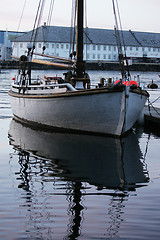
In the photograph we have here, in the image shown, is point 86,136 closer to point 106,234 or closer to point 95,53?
point 106,234

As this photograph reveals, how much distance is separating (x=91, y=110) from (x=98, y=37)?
425 ft

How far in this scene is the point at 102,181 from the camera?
11883mm

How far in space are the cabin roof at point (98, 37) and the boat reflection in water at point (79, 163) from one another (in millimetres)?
118327

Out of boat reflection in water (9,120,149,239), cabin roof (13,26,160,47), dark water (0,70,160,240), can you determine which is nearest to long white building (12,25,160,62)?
cabin roof (13,26,160,47)

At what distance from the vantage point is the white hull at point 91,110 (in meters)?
17.8

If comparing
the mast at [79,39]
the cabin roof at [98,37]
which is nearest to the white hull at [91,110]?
the mast at [79,39]

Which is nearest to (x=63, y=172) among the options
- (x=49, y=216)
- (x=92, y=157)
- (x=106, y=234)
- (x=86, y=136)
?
(x=92, y=157)

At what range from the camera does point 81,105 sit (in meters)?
18.2

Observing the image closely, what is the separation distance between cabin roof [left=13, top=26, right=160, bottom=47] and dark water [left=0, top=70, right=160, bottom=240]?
120 meters

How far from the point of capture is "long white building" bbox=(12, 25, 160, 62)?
459 feet

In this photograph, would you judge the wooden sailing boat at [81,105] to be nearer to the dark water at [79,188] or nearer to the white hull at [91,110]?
the white hull at [91,110]

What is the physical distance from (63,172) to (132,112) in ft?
22.9

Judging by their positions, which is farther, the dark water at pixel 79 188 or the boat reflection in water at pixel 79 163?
the boat reflection in water at pixel 79 163

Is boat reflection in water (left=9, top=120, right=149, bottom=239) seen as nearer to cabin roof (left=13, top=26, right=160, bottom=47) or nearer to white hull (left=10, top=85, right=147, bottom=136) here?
white hull (left=10, top=85, right=147, bottom=136)
